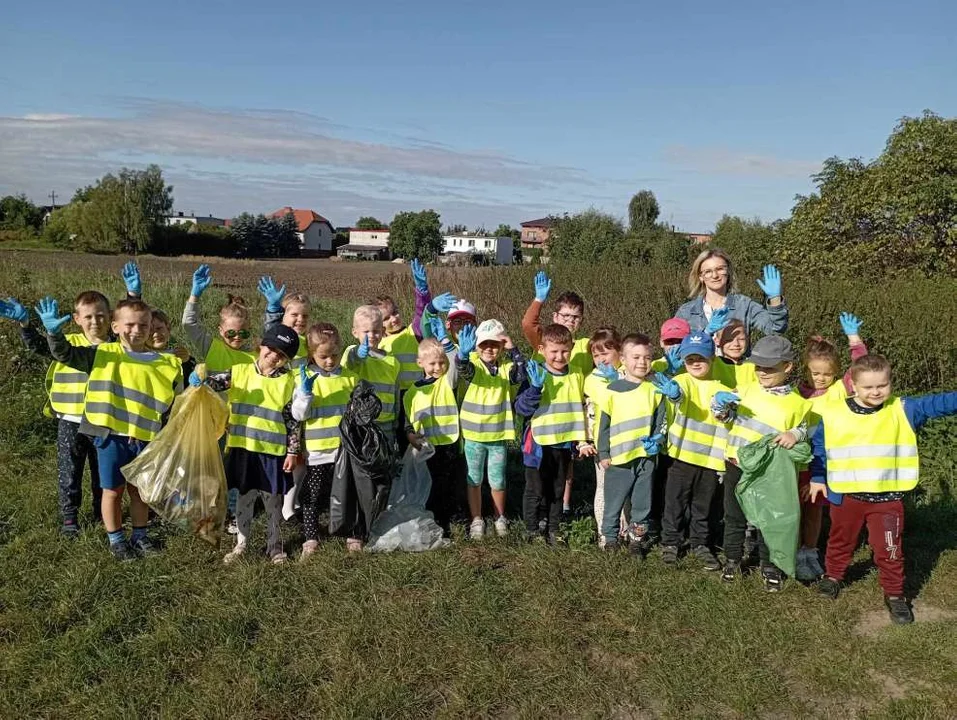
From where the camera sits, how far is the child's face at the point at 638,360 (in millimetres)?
4391

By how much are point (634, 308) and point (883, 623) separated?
18.4 ft

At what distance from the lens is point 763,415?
414 centimetres

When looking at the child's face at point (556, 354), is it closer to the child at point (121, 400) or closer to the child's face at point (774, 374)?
the child's face at point (774, 374)

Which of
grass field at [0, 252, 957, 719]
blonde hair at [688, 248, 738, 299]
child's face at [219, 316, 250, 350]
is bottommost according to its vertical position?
grass field at [0, 252, 957, 719]

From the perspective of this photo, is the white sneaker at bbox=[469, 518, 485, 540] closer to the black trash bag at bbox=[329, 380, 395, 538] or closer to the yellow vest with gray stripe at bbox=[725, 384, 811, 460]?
the black trash bag at bbox=[329, 380, 395, 538]

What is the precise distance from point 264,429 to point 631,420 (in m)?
2.28

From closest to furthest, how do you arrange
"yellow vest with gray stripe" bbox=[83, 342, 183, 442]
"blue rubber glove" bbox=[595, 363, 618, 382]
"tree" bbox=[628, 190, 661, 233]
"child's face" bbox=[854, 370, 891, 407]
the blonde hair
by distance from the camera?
"child's face" bbox=[854, 370, 891, 407] → "yellow vest with gray stripe" bbox=[83, 342, 183, 442] → "blue rubber glove" bbox=[595, 363, 618, 382] → the blonde hair → "tree" bbox=[628, 190, 661, 233]

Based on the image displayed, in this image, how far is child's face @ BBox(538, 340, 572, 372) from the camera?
4691 millimetres

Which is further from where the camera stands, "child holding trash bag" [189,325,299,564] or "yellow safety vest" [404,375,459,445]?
"yellow safety vest" [404,375,459,445]

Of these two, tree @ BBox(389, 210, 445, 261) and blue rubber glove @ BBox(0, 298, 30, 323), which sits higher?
tree @ BBox(389, 210, 445, 261)

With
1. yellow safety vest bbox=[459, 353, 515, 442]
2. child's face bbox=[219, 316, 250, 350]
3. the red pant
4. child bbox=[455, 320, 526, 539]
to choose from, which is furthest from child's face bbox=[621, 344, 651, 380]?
child's face bbox=[219, 316, 250, 350]

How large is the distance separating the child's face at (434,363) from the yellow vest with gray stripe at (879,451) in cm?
240

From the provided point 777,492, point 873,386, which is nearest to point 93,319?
point 777,492

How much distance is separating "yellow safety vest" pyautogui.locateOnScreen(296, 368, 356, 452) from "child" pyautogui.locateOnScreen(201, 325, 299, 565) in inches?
4.2
